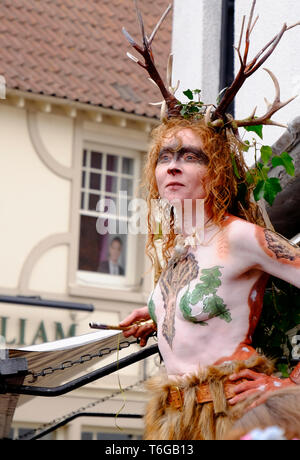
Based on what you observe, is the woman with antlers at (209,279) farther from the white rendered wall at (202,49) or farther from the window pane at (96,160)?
the window pane at (96,160)

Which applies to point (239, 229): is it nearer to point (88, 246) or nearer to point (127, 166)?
point (88, 246)

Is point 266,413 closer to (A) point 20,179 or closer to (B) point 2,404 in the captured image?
(B) point 2,404

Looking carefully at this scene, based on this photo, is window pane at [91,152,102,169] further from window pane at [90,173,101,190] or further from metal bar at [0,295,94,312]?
metal bar at [0,295,94,312]

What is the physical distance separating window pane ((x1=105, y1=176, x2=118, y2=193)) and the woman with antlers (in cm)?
1209

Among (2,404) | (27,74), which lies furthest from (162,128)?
(27,74)

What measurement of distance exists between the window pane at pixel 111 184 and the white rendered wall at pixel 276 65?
9764mm

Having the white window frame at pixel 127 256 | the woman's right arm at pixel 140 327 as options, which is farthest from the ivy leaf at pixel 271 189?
the white window frame at pixel 127 256

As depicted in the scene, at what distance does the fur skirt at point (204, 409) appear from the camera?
3850 millimetres

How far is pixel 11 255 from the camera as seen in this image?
51.0 feet

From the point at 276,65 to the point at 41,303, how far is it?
31.3 ft

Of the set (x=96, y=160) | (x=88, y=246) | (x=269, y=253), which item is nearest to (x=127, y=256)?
(x=88, y=246)

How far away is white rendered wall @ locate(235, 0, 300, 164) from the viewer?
19.5 feet

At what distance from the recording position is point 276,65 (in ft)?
20.3

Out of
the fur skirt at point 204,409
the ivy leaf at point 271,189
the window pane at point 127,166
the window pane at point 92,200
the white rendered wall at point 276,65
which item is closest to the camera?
the fur skirt at point 204,409
